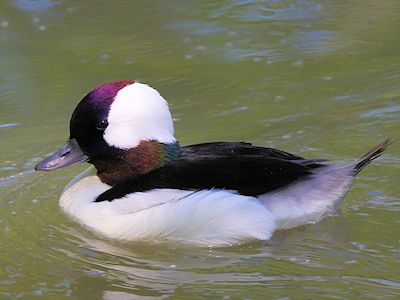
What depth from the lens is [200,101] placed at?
9.12 metres

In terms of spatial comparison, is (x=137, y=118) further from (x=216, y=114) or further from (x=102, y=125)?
(x=216, y=114)

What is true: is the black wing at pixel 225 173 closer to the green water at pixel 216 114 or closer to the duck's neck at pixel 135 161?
the duck's neck at pixel 135 161

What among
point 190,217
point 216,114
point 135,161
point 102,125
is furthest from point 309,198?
point 216,114

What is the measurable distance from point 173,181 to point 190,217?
0.81 ft

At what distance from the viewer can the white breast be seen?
21.2ft

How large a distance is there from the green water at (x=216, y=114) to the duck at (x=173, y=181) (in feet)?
0.43

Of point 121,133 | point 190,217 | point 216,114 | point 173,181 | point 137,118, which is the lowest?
point 216,114

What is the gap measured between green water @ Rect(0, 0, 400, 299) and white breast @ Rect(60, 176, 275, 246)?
93mm

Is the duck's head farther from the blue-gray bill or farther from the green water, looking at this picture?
the green water

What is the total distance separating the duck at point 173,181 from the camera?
6.48 metres

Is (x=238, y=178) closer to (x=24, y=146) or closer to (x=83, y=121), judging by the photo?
(x=83, y=121)

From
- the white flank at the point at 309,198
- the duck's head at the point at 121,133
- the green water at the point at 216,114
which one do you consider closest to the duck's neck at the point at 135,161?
the duck's head at the point at 121,133

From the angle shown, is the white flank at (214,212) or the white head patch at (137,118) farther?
the white head patch at (137,118)

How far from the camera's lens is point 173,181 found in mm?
6488
